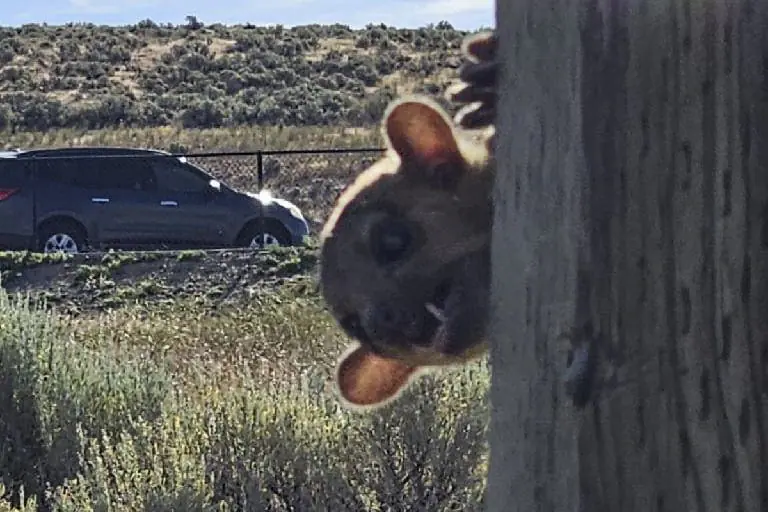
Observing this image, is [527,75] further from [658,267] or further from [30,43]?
[30,43]

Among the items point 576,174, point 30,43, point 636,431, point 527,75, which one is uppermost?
point 30,43

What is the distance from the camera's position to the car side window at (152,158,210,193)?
2422 centimetres

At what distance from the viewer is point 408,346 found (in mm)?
2967

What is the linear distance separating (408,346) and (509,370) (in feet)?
3.38

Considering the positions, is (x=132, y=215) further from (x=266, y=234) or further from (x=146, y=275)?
(x=146, y=275)

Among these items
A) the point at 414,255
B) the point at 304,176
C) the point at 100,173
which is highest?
the point at 304,176

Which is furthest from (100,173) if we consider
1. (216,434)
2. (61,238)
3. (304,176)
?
(216,434)

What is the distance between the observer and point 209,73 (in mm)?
58375

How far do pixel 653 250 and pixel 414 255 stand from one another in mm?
1267

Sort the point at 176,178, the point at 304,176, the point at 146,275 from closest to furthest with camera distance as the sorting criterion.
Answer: the point at 146,275 < the point at 176,178 < the point at 304,176

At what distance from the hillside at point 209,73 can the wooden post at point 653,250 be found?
145 ft

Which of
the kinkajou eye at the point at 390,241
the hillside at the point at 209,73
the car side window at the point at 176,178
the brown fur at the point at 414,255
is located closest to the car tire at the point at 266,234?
the car side window at the point at 176,178

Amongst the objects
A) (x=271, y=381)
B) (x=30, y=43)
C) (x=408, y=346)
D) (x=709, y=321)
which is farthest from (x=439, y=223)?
(x=30, y=43)

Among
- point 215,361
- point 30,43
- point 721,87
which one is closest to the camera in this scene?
point 721,87
